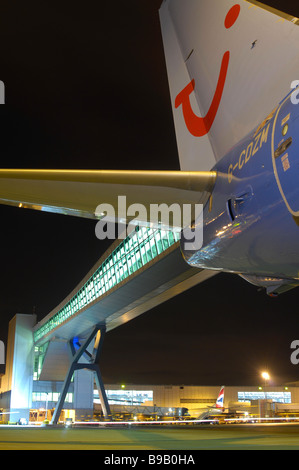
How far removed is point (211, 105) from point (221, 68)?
0.75 meters

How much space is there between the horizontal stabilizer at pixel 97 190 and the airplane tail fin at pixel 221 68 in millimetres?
1980

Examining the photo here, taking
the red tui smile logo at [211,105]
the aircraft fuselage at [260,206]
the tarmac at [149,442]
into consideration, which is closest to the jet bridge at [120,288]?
the tarmac at [149,442]

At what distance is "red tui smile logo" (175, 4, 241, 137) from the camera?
9742 mm

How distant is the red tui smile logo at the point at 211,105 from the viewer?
9.74m

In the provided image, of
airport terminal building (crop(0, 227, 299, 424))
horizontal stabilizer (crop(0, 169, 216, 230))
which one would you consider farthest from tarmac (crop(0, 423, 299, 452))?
airport terminal building (crop(0, 227, 299, 424))

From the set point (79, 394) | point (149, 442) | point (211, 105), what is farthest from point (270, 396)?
point (211, 105)

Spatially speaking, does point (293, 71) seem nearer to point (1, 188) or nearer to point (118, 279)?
point (1, 188)

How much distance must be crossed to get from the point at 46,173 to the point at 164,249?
1061 inches

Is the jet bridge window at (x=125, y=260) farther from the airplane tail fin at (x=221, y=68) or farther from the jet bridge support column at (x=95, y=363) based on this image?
the airplane tail fin at (x=221, y=68)

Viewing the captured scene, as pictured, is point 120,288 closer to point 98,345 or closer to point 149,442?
point 98,345

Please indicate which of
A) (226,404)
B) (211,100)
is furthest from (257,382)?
(211,100)

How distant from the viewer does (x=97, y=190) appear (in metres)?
7.08

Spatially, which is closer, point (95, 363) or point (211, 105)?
point (211, 105)
